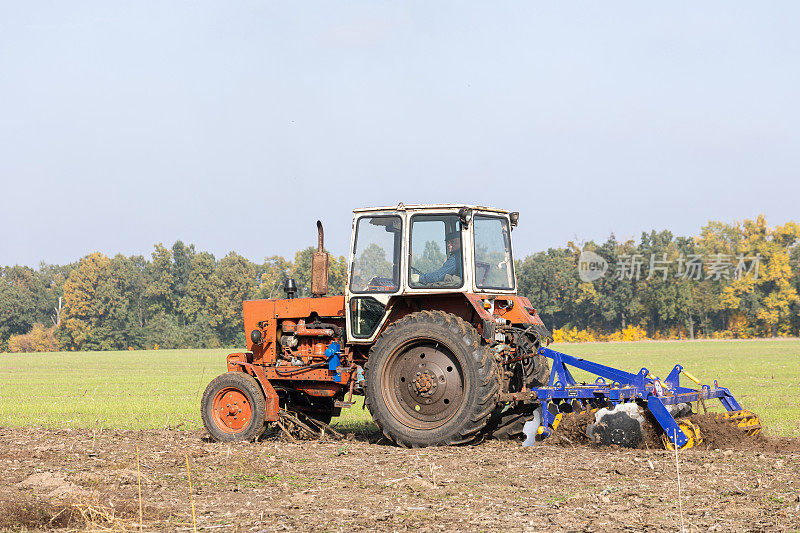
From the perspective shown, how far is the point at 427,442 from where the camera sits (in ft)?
30.1

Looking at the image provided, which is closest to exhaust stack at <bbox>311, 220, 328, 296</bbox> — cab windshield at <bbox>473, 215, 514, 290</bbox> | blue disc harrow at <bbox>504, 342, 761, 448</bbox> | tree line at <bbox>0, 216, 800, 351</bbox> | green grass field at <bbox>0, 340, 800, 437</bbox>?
cab windshield at <bbox>473, 215, 514, 290</bbox>

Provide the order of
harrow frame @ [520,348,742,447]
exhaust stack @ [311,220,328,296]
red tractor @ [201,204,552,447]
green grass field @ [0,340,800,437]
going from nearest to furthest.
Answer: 1. harrow frame @ [520,348,742,447]
2. red tractor @ [201,204,552,447]
3. exhaust stack @ [311,220,328,296]
4. green grass field @ [0,340,800,437]

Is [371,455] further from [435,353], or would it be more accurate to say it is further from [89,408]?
[89,408]

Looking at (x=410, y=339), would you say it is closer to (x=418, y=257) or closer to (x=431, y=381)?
(x=431, y=381)

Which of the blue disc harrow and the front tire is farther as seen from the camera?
the front tire

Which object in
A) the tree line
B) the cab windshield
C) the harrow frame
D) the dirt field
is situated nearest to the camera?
the dirt field

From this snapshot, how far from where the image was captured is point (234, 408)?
1042 centimetres

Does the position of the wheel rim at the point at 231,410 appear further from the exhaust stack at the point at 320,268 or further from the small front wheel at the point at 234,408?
the exhaust stack at the point at 320,268

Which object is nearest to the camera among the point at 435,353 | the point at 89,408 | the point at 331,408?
the point at 435,353

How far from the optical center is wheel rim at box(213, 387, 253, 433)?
1039 centimetres

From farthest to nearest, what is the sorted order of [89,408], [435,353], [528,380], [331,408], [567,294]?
[567,294] → [89,408] → [331,408] → [528,380] → [435,353]

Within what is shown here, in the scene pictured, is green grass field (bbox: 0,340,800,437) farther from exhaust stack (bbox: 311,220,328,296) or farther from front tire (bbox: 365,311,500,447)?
front tire (bbox: 365,311,500,447)

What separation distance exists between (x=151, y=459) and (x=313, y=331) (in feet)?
9.05

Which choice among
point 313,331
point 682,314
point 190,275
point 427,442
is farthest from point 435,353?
point 190,275
